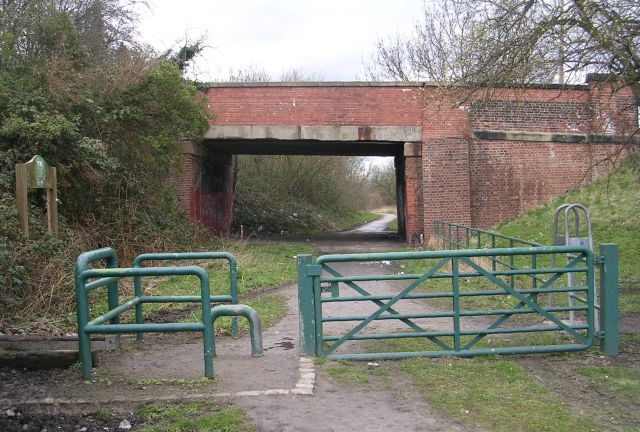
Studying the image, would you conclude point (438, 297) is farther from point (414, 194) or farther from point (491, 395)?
point (414, 194)

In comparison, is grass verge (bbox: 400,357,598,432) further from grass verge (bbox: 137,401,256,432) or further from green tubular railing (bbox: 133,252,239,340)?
green tubular railing (bbox: 133,252,239,340)

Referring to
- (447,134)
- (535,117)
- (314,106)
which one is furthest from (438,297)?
(535,117)

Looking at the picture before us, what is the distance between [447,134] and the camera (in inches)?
767

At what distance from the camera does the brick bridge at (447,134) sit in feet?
63.9

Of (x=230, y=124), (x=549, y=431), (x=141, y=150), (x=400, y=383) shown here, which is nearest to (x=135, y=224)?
(x=141, y=150)

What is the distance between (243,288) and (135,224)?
11.5 feet

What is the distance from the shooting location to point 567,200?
19062 mm

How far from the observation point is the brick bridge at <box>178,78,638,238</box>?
766 inches

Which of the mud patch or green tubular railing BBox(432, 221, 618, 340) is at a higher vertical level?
green tubular railing BBox(432, 221, 618, 340)

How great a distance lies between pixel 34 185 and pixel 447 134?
13.4m

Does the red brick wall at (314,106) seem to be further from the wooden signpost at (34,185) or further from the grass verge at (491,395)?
the grass verge at (491,395)

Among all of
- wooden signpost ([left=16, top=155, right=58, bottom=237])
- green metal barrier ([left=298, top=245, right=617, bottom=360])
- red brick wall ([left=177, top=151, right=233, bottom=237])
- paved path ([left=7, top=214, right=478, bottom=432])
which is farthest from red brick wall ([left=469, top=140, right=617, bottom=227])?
paved path ([left=7, top=214, right=478, bottom=432])

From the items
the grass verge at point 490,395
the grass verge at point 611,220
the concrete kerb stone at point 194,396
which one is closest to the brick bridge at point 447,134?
the grass verge at point 611,220

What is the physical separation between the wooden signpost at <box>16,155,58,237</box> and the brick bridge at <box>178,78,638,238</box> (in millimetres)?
9328
